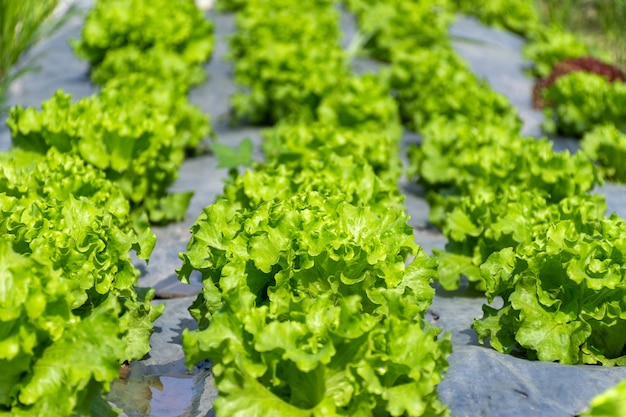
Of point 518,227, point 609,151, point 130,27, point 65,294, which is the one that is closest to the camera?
point 65,294

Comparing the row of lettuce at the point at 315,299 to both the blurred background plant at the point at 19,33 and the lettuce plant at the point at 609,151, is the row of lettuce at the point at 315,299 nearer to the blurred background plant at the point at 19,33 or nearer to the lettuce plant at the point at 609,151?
the lettuce plant at the point at 609,151

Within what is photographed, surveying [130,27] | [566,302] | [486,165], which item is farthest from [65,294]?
[130,27]

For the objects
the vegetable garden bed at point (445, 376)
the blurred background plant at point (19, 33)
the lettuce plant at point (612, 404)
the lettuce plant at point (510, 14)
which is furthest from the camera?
the lettuce plant at point (510, 14)

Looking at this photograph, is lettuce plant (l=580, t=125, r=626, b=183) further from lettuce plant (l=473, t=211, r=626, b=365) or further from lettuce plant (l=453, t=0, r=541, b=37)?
lettuce plant (l=453, t=0, r=541, b=37)

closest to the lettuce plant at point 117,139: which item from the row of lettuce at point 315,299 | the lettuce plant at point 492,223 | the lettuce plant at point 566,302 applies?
the row of lettuce at point 315,299

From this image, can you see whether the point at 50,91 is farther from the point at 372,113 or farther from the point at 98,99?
the point at 372,113

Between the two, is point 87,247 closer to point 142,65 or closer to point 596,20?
point 142,65

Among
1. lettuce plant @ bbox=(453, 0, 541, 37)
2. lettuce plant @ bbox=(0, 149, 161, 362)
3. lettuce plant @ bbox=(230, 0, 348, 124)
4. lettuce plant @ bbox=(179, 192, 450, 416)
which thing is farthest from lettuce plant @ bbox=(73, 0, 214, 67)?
lettuce plant @ bbox=(453, 0, 541, 37)
